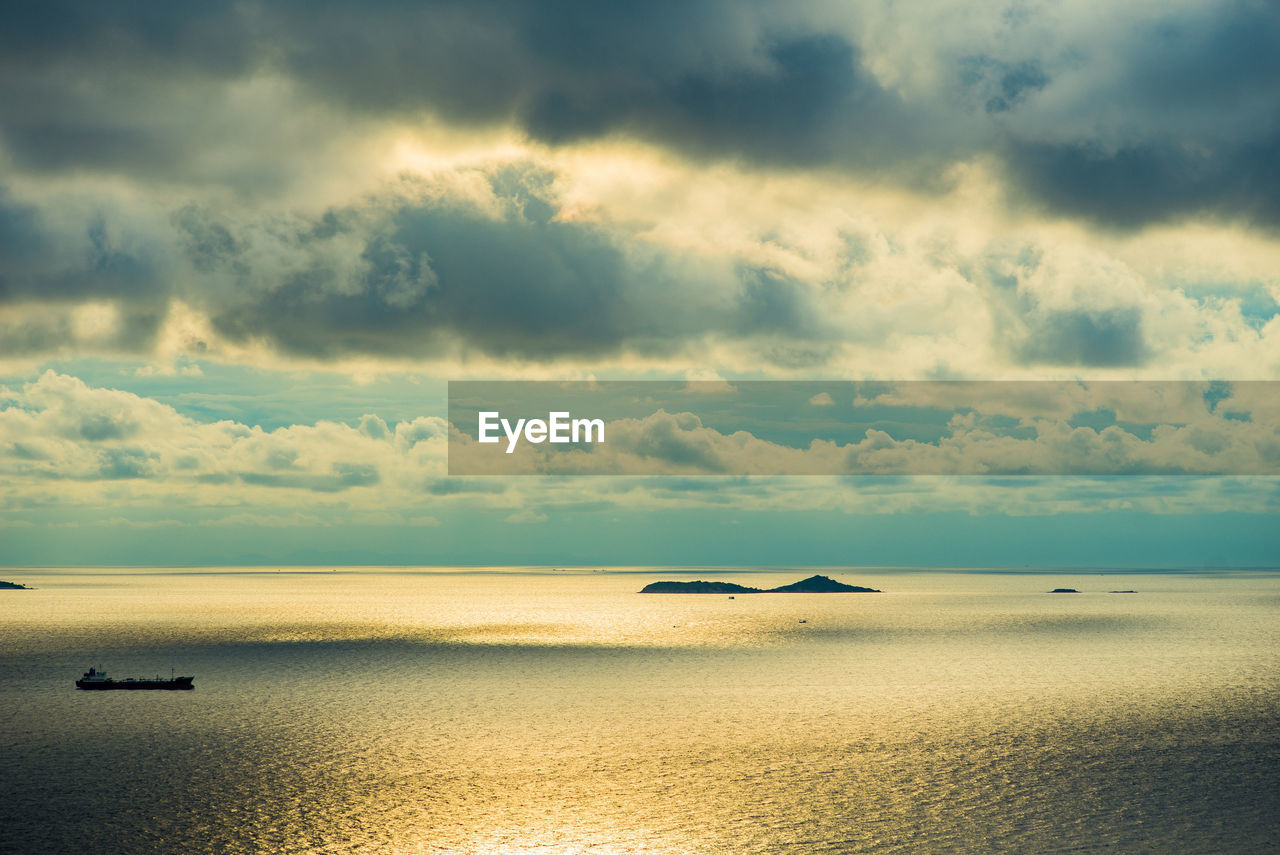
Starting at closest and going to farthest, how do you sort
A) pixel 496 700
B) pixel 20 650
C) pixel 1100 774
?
pixel 1100 774
pixel 496 700
pixel 20 650

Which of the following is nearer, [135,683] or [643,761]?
A: [643,761]

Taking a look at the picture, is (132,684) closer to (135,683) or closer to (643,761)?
(135,683)

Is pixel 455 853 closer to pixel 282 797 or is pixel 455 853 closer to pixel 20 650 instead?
pixel 282 797

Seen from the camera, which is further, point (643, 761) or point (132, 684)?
point (132, 684)

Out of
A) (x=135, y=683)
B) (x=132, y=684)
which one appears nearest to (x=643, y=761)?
(x=135, y=683)

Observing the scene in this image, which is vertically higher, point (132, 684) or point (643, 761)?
point (643, 761)

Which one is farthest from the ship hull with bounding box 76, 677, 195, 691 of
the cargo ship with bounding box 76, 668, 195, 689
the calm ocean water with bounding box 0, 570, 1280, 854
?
the calm ocean water with bounding box 0, 570, 1280, 854

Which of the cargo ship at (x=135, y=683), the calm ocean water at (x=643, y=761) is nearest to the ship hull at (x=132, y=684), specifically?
the cargo ship at (x=135, y=683)

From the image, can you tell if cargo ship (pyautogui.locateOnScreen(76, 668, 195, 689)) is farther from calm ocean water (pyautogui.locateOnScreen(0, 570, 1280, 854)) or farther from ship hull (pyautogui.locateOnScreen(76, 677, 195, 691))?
calm ocean water (pyautogui.locateOnScreen(0, 570, 1280, 854))

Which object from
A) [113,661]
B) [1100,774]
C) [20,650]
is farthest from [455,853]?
[20,650]
